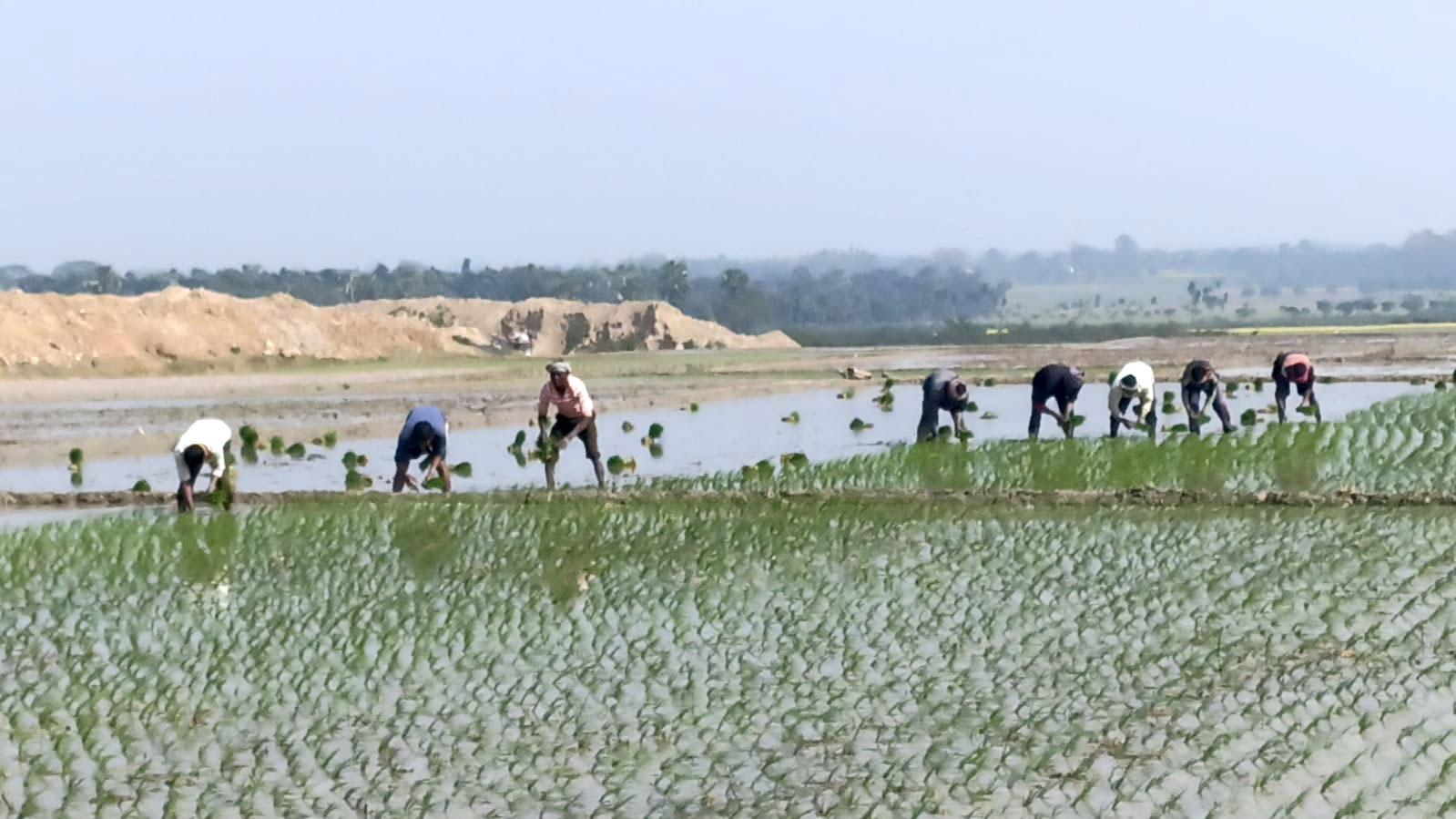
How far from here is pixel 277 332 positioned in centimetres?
4756

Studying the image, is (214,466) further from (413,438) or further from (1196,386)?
(1196,386)

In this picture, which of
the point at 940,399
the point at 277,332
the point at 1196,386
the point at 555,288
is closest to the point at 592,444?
the point at 940,399

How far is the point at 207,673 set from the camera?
8.46 meters

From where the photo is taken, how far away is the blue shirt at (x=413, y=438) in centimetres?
1405

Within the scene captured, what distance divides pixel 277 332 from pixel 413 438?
3464 centimetres

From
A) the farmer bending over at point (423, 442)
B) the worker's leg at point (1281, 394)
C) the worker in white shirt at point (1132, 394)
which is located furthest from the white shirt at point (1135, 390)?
the farmer bending over at point (423, 442)

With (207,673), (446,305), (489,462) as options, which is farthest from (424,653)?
(446,305)

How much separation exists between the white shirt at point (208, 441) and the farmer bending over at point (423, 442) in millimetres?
1321

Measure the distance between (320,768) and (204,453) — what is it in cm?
670

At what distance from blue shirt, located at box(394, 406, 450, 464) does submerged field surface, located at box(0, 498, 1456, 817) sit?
1227 millimetres

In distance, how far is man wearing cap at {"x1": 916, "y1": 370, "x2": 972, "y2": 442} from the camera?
57.1 ft

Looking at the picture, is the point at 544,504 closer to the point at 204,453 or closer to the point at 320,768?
the point at 204,453

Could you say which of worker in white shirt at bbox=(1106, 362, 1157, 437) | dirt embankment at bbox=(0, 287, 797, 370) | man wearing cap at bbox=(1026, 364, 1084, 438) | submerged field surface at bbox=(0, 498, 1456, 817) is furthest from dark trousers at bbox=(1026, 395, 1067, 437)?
dirt embankment at bbox=(0, 287, 797, 370)

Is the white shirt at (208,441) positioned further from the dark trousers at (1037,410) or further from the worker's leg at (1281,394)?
the worker's leg at (1281,394)
